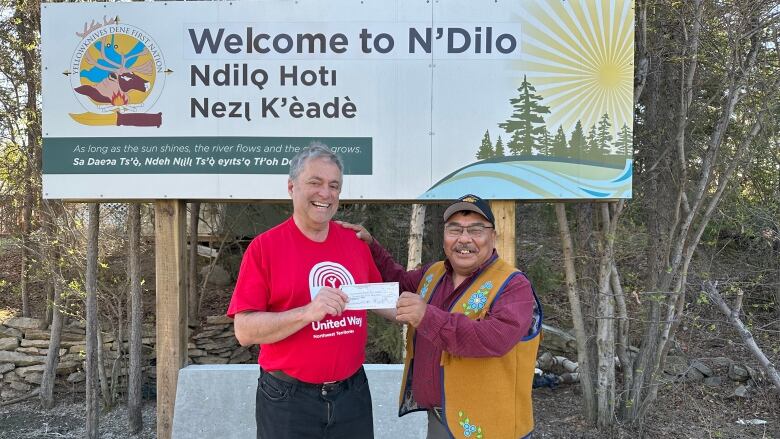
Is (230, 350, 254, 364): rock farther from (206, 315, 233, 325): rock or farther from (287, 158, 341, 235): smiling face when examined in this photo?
(287, 158, 341, 235): smiling face

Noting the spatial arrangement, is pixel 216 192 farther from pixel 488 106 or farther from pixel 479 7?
pixel 479 7

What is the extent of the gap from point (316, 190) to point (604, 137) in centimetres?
212

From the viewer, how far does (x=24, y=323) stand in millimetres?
6707

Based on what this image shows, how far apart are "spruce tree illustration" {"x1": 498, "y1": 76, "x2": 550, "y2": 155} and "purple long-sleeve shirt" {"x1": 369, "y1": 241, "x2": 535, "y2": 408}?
1.43 metres

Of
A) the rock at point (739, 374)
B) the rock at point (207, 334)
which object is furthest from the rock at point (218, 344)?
the rock at point (739, 374)

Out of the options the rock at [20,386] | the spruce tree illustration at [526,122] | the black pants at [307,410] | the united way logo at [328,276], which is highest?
the spruce tree illustration at [526,122]

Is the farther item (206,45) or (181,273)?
(181,273)

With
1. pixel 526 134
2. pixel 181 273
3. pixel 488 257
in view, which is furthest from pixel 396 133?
pixel 181 273

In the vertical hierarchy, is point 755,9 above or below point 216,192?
above

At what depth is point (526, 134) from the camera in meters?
3.57

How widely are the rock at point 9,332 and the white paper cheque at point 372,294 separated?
6233 mm

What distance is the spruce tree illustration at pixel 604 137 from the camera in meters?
3.57

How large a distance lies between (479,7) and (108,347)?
5540 mm

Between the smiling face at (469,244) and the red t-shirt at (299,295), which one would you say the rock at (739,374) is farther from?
the red t-shirt at (299,295)
